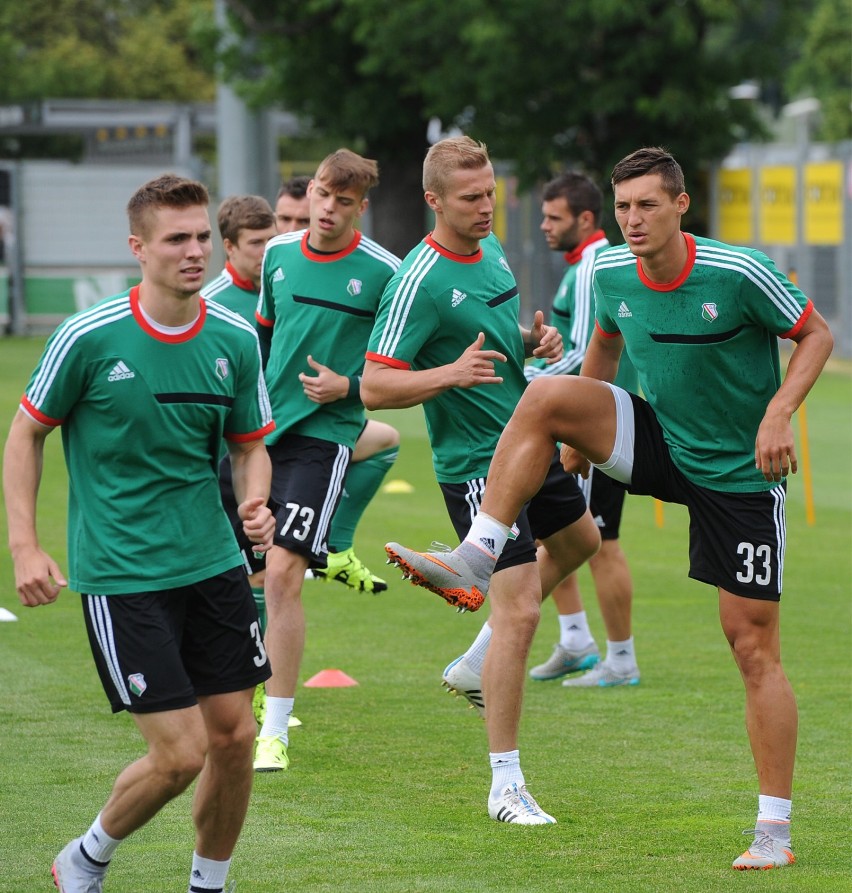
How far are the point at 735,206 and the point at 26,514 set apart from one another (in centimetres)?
2805

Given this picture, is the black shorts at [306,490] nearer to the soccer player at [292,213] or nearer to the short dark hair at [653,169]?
the soccer player at [292,213]

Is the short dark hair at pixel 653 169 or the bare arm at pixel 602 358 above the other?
the short dark hair at pixel 653 169

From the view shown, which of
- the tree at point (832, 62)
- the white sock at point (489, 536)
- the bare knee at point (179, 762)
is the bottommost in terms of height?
the bare knee at point (179, 762)

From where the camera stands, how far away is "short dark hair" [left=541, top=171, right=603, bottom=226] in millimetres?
9070

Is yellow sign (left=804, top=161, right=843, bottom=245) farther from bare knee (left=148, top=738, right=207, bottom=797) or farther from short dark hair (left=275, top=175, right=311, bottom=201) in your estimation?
bare knee (left=148, top=738, right=207, bottom=797)

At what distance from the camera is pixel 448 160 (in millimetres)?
6352

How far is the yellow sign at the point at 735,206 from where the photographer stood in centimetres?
3102

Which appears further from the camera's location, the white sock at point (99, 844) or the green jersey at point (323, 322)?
the green jersey at point (323, 322)

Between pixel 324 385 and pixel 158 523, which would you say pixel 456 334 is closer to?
pixel 324 385

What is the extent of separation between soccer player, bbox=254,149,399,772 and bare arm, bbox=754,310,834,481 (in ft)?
7.73

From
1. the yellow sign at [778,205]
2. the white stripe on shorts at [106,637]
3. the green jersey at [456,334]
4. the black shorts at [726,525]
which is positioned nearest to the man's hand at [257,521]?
the white stripe on shorts at [106,637]

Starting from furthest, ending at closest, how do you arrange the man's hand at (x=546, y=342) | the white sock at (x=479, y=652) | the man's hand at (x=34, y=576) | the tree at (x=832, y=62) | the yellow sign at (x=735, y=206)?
the tree at (x=832, y=62) < the yellow sign at (x=735, y=206) < the white sock at (x=479, y=652) < the man's hand at (x=546, y=342) < the man's hand at (x=34, y=576)

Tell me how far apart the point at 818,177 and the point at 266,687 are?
2359 centimetres

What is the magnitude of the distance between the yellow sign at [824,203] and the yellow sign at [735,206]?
1999 millimetres
